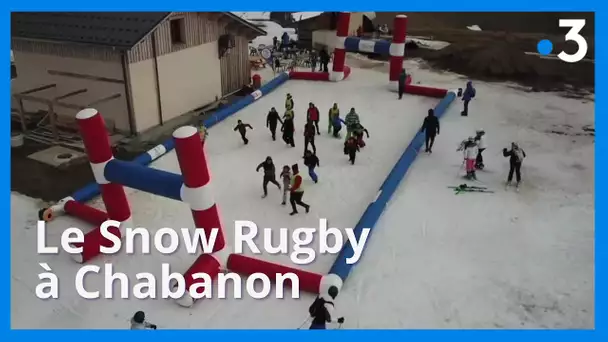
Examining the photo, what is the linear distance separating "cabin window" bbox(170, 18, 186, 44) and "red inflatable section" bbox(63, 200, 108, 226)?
741cm

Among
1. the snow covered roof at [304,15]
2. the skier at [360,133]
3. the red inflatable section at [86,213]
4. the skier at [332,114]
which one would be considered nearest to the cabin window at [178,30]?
the skier at [332,114]

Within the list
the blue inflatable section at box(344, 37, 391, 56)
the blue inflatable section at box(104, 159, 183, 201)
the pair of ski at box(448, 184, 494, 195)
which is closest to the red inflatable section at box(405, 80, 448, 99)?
the blue inflatable section at box(344, 37, 391, 56)

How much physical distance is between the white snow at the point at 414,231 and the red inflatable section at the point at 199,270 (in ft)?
0.78

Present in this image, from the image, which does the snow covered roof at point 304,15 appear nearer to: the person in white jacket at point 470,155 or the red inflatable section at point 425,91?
the red inflatable section at point 425,91

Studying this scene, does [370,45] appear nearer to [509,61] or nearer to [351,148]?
[509,61]

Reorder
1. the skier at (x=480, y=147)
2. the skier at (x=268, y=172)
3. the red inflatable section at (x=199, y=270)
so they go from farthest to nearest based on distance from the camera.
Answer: the skier at (x=480, y=147) → the skier at (x=268, y=172) → the red inflatable section at (x=199, y=270)

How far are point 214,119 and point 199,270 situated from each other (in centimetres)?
840

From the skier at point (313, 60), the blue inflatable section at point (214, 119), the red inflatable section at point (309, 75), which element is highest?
the skier at point (313, 60)

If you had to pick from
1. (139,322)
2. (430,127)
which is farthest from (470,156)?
(139,322)

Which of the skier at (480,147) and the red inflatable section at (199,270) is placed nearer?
the red inflatable section at (199,270)

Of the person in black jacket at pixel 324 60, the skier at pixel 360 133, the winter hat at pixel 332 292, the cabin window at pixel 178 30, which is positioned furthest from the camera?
the person in black jacket at pixel 324 60

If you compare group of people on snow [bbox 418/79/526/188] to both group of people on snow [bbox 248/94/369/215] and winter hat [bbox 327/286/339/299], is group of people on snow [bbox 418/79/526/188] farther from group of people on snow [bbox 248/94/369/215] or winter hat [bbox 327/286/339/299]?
winter hat [bbox 327/286/339/299]

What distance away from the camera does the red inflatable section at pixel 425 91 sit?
65.9ft

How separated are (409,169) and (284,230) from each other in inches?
169
